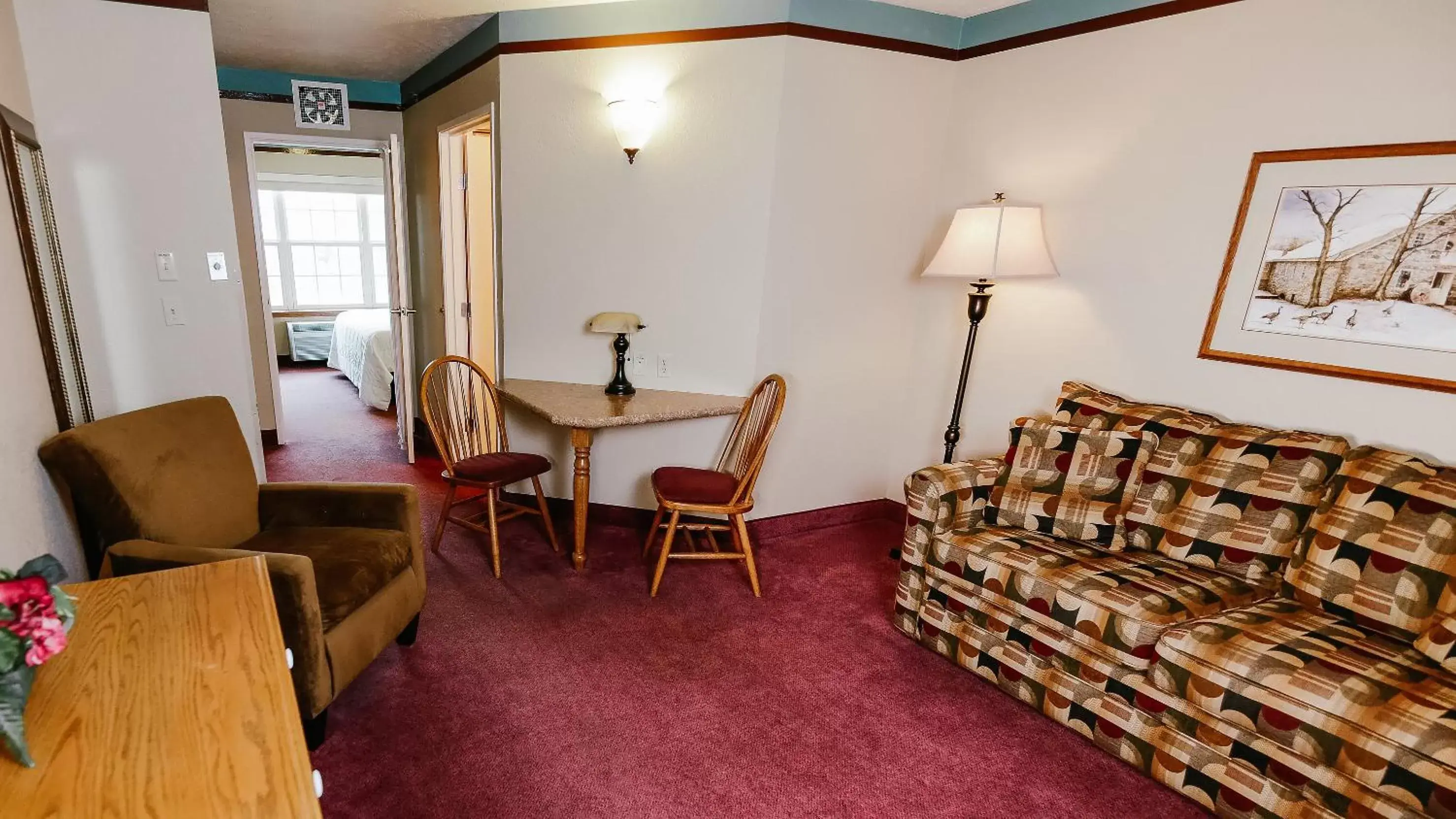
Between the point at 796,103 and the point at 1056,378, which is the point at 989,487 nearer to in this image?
the point at 1056,378

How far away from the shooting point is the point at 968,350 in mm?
2877

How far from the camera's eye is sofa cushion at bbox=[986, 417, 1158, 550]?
2279 millimetres

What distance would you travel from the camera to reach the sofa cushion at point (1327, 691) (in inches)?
55.4

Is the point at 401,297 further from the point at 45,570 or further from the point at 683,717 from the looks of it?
the point at 45,570

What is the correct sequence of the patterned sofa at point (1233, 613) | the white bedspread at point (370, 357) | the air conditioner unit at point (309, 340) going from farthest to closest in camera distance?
1. the air conditioner unit at point (309, 340)
2. the white bedspread at point (370, 357)
3. the patterned sofa at point (1233, 613)

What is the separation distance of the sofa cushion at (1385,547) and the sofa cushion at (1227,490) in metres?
0.06

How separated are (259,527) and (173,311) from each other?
3.20 ft

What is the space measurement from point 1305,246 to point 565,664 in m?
2.81

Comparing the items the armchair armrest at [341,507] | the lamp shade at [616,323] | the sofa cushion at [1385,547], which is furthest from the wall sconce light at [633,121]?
the sofa cushion at [1385,547]

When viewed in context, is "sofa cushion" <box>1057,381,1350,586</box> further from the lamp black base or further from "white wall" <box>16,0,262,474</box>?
"white wall" <box>16,0,262,474</box>

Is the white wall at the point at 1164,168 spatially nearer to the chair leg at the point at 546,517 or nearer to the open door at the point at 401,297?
the chair leg at the point at 546,517

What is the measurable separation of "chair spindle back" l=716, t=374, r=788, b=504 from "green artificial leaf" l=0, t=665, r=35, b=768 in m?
2.04

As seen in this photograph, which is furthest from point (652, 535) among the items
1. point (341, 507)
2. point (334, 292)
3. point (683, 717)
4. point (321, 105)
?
point (334, 292)

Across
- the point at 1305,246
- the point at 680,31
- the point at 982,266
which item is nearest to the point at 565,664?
the point at 982,266
